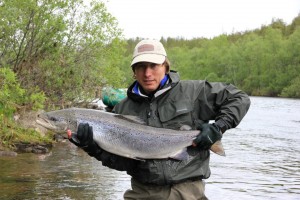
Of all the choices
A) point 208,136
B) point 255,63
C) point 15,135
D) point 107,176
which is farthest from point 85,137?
point 255,63

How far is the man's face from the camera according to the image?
4039 mm

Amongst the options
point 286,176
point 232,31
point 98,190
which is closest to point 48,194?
point 98,190

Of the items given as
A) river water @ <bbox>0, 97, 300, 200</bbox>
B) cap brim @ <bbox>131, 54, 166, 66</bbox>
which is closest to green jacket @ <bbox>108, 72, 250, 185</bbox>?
cap brim @ <bbox>131, 54, 166, 66</bbox>

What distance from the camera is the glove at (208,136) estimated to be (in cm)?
392

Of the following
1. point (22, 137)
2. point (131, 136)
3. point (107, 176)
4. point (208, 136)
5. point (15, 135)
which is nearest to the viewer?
point (208, 136)

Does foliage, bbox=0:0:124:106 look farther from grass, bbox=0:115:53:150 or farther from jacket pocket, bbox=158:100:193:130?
jacket pocket, bbox=158:100:193:130

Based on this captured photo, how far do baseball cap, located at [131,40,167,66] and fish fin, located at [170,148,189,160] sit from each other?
74cm

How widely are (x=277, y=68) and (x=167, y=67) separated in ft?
291

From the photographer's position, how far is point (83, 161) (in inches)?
537

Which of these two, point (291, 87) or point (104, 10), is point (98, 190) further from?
point (291, 87)

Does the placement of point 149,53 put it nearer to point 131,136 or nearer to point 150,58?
point 150,58

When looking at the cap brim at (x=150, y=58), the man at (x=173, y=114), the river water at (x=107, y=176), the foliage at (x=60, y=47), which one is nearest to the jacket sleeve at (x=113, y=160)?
the man at (x=173, y=114)

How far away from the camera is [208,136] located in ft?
12.9

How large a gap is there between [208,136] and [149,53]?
82cm
